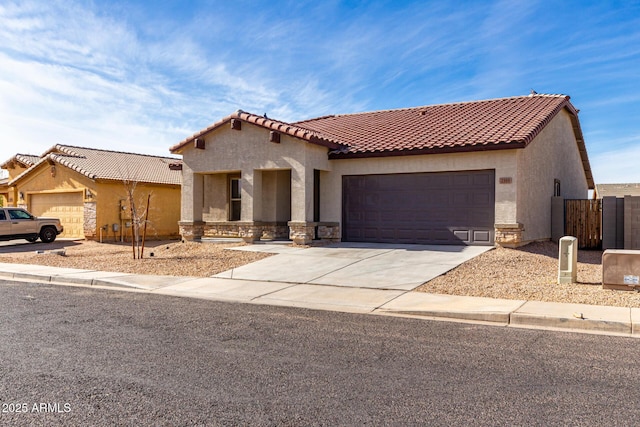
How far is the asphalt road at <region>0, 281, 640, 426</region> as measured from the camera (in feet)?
14.5

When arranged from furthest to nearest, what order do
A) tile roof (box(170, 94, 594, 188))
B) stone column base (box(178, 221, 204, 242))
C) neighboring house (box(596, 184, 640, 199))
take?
neighboring house (box(596, 184, 640, 199))
stone column base (box(178, 221, 204, 242))
tile roof (box(170, 94, 594, 188))

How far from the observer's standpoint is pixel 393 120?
73.0 feet

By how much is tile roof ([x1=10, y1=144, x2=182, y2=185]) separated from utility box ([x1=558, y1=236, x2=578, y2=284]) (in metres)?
18.6

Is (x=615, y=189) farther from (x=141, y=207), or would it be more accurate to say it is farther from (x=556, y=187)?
(x=141, y=207)

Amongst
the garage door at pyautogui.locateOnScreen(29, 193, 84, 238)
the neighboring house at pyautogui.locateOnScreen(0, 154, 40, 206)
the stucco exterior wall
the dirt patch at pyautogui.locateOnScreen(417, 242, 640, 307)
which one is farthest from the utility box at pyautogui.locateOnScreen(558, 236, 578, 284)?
the neighboring house at pyautogui.locateOnScreen(0, 154, 40, 206)

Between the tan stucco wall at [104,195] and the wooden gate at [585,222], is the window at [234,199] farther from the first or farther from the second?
the wooden gate at [585,222]

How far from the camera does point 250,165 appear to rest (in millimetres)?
18703

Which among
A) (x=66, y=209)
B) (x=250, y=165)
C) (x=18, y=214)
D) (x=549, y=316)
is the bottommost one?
(x=549, y=316)

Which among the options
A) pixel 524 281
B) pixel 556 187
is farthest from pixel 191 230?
pixel 556 187

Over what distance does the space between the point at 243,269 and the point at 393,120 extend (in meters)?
11.2

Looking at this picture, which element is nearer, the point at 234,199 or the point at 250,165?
the point at 250,165

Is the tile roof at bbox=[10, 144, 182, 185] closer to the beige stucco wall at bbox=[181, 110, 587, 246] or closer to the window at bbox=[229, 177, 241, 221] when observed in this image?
the beige stucco wall at bbox=[181, 110, 587, 246]

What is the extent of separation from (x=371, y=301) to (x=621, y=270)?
474cm

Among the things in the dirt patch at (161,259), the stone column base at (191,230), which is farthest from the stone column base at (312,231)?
the stone column base at (191,230)
